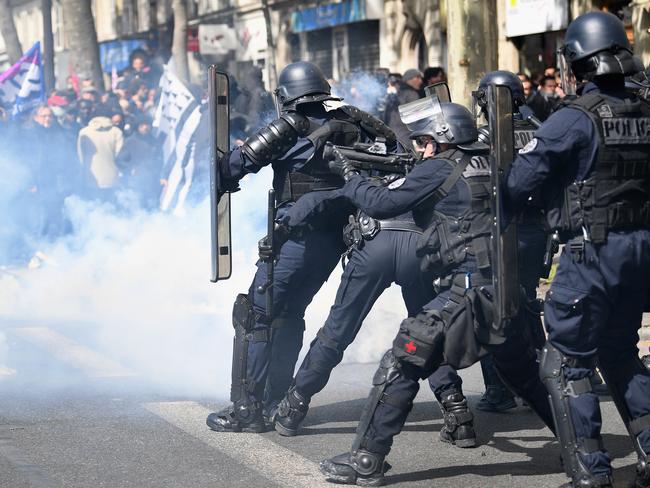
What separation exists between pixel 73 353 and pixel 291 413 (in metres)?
2.82

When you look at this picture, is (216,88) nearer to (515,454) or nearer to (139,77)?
(515,454)

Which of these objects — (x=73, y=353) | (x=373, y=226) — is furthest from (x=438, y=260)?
(x=73, y=353)

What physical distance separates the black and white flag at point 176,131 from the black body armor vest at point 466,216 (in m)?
8.37

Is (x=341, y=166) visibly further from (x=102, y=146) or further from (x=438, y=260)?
(x=102, y=146)

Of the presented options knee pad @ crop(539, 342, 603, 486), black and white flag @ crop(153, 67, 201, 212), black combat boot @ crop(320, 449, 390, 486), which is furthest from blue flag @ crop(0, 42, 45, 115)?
knee pad @ crop(539, 342, 603, 486)

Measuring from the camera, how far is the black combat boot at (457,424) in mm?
5977

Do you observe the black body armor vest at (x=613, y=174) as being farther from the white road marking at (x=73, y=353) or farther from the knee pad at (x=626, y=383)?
the white road marking at (x=73, y=353)

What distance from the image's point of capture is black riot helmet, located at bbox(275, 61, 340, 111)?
6.14 metres

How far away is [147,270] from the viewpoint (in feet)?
35.8

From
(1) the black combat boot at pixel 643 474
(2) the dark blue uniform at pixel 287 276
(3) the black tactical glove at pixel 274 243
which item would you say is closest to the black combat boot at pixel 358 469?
(1) the black combat boot at pixel 643 474

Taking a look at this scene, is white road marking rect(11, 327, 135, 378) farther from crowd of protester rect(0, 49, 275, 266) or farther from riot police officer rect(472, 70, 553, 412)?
crowd of protester rect(0, 49, 275, 266)

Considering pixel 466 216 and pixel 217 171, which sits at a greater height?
pixel 217 171

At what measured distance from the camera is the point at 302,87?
6.14m

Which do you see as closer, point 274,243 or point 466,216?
point 466,216
